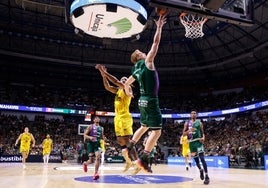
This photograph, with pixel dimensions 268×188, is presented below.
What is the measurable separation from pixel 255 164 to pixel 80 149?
45.4 feet

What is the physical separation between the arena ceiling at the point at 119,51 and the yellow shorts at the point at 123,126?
1895 centimetres

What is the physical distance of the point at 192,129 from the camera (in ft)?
33.7

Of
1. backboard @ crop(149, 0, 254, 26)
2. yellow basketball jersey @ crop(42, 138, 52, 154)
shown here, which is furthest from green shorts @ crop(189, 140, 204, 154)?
yellow basketball jersey @ crop(42, 138, 52, 154)

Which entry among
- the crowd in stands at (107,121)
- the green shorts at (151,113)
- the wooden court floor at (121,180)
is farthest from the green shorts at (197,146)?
the crowd in stands at (107,121)

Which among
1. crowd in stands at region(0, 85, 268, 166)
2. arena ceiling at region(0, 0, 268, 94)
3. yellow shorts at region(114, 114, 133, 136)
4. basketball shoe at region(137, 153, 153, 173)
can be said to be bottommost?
basketball shoe at region(137, 153, 153, 173)

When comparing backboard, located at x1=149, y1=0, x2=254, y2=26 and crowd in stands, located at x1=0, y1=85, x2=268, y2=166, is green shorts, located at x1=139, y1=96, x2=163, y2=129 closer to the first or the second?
backboard, located at x1=149, y1=0, x2=254, y2=26

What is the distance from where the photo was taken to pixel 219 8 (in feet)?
26.6

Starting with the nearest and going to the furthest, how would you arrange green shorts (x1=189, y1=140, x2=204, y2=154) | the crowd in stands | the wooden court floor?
the wooden court floor → green shorts (x1=189, y1=140, x2=204, y2=154) → the crowd in stands

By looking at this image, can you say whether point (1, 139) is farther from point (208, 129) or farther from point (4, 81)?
point (208, 129)

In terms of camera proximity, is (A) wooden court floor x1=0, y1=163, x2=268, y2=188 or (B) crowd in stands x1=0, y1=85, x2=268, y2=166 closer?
(A) wooden court floor x1=0, y1=163, x2=268, y2=188

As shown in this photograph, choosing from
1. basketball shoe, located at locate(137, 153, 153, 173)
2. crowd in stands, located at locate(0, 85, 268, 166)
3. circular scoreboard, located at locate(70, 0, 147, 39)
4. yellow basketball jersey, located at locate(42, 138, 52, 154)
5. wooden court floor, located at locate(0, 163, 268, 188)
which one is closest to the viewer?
basketball shoe, located at locate(137, 153, 153, 173)

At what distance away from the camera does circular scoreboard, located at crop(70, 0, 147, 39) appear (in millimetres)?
11516

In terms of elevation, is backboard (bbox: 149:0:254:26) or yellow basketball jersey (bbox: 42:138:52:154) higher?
backboard (bbox: 149:0:254:26)

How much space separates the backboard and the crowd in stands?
20.6 meters
